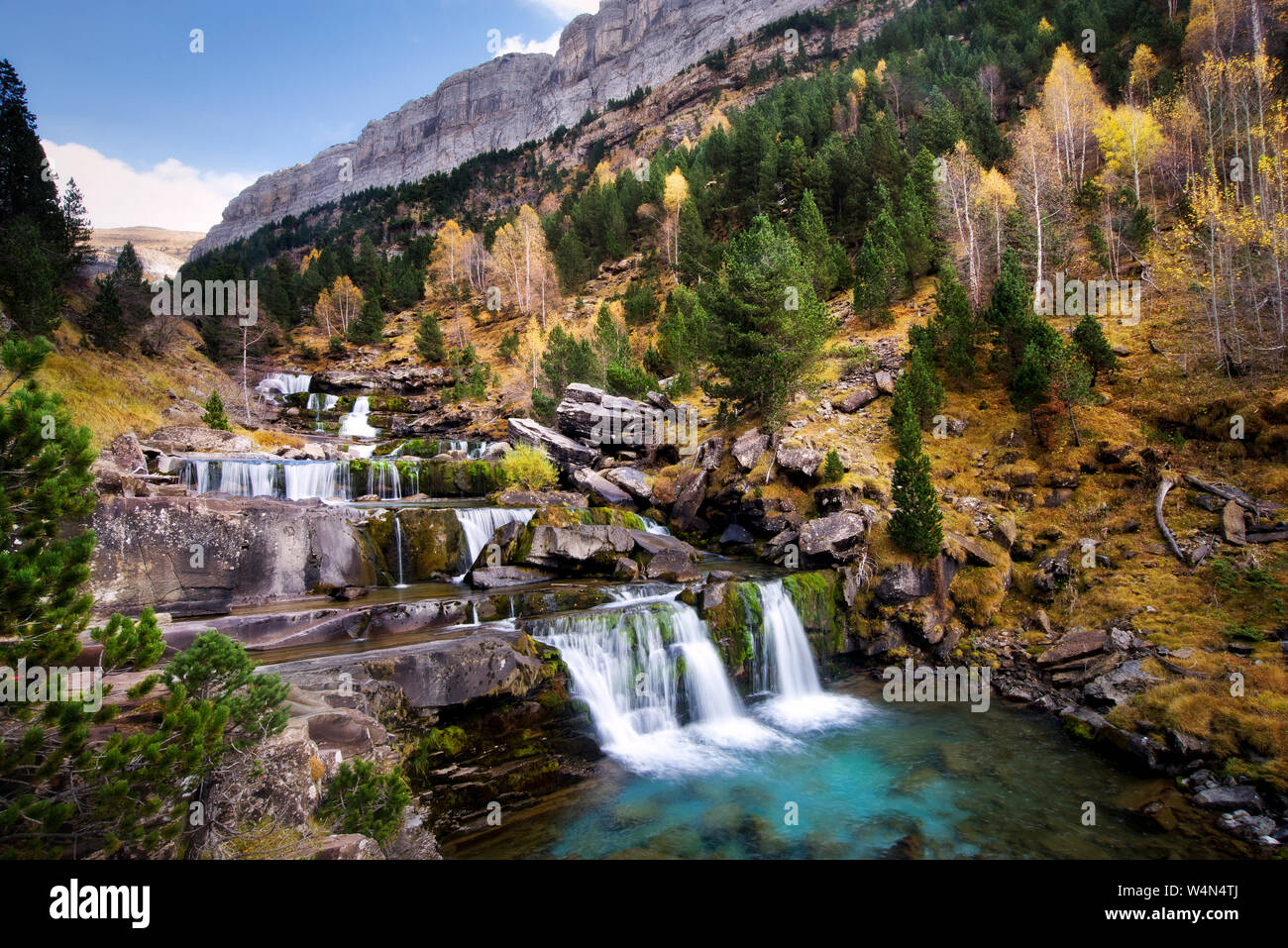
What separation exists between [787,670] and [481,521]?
12.0 meters

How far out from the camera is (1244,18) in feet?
117

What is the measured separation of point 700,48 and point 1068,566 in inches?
5965

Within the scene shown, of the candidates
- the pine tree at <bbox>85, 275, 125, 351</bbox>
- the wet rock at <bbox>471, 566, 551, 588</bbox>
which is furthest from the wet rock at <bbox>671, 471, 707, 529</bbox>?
the pine tree at <bbox>85, 275, 125, 351</bbox>

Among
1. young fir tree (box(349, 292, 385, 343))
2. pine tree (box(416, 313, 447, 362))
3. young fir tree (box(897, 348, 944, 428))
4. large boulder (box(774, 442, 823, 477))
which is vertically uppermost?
young fir tree (box(349, 292, 385, 343))

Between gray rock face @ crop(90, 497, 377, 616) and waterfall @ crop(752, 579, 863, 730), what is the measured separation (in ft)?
40.9

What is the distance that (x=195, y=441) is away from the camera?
27219mm

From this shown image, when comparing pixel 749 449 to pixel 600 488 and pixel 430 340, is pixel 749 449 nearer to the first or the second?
pixel 600 488

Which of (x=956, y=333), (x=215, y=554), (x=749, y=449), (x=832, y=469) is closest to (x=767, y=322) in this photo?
(x=749, y=449)

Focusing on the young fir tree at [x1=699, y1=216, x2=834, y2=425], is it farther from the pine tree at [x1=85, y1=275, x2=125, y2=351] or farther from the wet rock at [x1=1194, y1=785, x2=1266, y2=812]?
the pine tree at [x1=85, y1=275, x2=125, y2=351]

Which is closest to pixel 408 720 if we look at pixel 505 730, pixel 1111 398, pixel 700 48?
pixel 505 730

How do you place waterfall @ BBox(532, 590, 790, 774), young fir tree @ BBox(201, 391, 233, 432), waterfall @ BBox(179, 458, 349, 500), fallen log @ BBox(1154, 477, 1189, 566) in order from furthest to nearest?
young fir tree @ BBox(201, 391, 233, 432)
waterfall @ BBox(179, 458, 349, 500)
fallen log @ BBox(1154, 477, 1189, 566)
waterfall @ BBox(532, 590, 790, 774)

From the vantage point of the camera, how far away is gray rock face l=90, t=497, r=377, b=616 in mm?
13000

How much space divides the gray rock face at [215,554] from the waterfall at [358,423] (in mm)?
31649

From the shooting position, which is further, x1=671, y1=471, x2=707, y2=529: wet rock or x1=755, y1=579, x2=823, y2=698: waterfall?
x1=671, y1=471, x2=707, y2=529: wet rock
